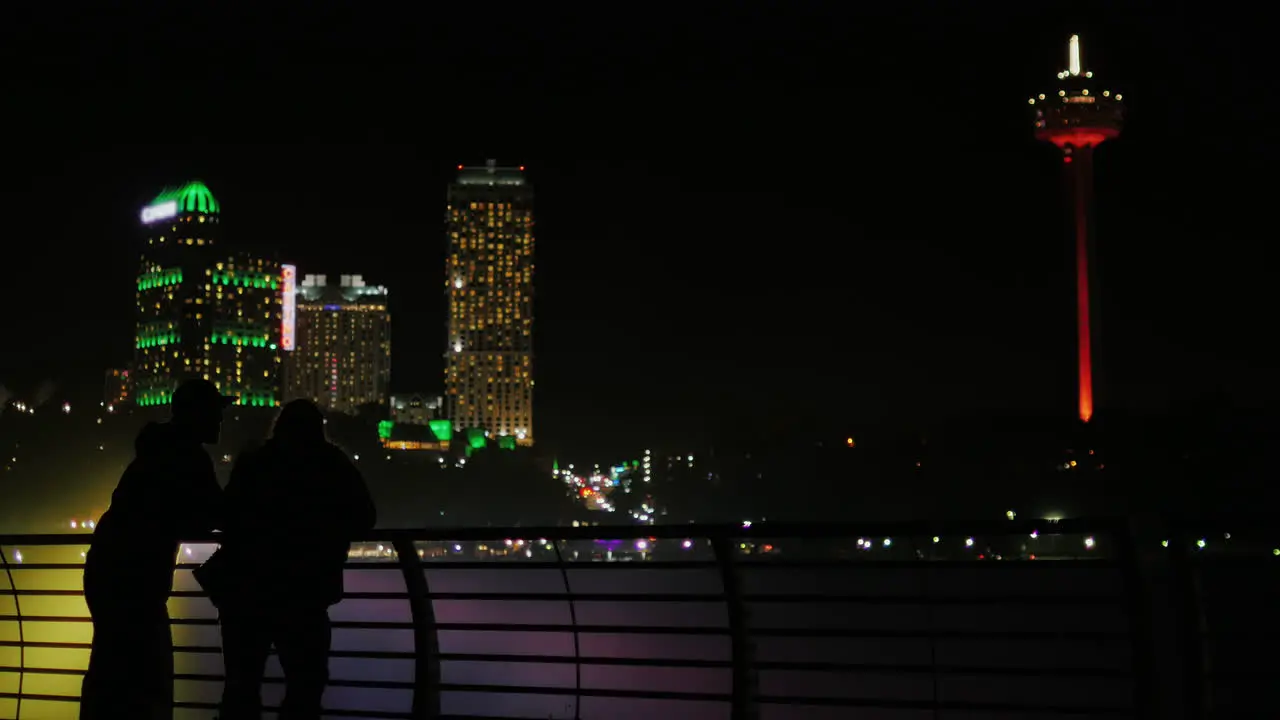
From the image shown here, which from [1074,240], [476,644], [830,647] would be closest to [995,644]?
[830,647]

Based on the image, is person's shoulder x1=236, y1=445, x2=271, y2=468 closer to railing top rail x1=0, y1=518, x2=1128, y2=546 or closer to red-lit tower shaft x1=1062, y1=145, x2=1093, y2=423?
railing top rail x1=0, y1=518, x2=1128, y2=546

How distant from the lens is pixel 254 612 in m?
6.52

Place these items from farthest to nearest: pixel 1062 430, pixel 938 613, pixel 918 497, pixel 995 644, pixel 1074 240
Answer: pixel 1074 240, pixel 918 497, pixel 1062 430, pixel 938 613, pixel 995 644

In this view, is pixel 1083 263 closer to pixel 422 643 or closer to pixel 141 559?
pixel 422 643

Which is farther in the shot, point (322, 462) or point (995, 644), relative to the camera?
point (995, 644)

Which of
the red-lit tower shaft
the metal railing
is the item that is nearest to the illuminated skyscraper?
the red-lit tower shaft

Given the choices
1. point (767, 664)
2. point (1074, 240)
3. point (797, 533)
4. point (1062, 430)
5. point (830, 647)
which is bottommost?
point (830, 647)

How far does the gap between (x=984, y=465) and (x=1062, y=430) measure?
6.52 meters

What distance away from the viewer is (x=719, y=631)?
6.89 m

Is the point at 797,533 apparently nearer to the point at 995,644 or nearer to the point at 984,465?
the point at 995,644

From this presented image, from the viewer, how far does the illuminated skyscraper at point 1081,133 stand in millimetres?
123500

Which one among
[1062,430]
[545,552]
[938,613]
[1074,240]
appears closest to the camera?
[938,613]

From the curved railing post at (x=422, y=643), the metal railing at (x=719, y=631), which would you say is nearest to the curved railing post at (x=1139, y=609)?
the metal railing at (x=719, y=631)

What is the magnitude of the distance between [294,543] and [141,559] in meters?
0.59
